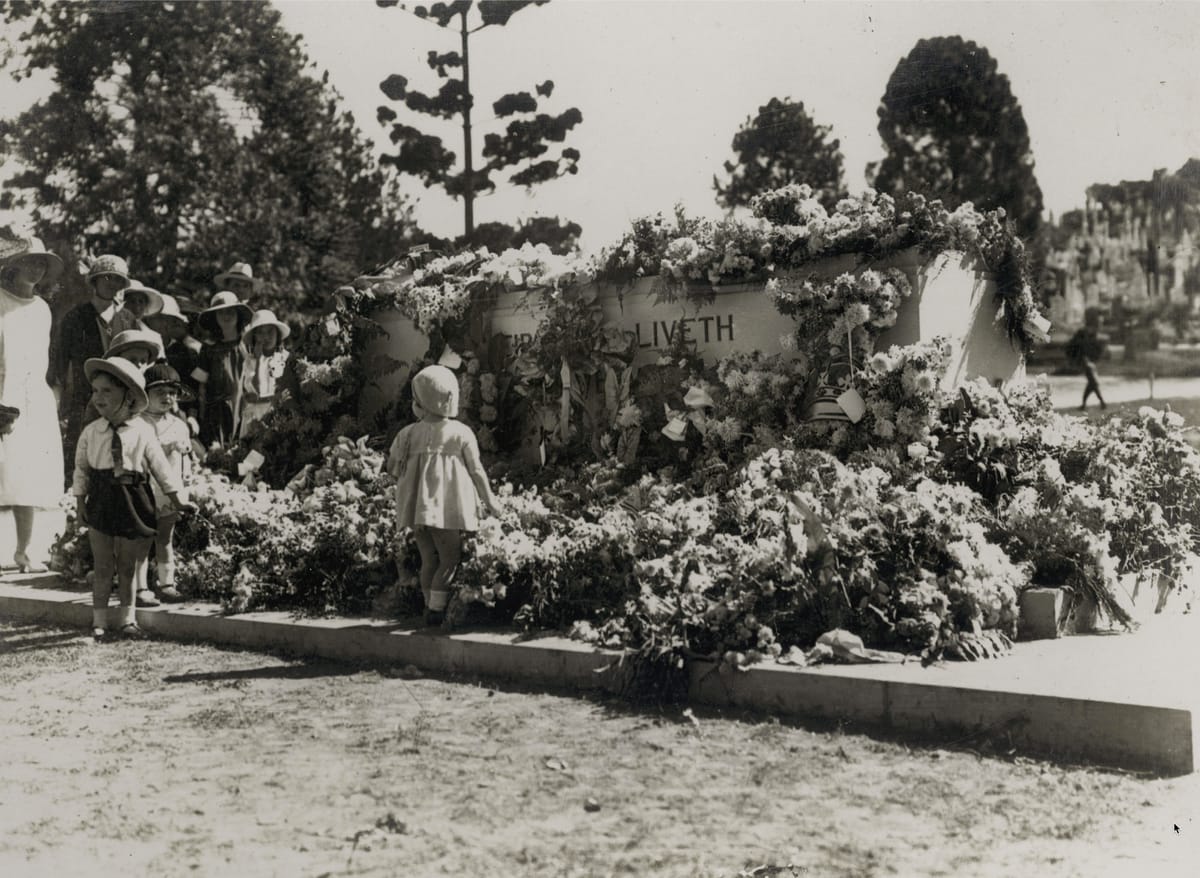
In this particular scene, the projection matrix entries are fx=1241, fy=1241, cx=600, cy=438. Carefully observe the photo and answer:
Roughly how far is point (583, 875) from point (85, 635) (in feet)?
17.8

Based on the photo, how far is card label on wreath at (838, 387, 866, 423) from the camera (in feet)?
27.6

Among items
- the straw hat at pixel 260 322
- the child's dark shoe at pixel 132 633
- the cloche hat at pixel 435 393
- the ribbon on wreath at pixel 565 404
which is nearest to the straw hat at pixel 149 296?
the straw hat at pixel 260 322

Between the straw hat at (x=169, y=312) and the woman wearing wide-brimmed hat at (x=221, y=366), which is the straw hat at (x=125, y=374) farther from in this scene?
the woman wearing wide-brimmed hat at (x=221, y=366)

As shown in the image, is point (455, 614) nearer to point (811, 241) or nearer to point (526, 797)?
point (526, 797)

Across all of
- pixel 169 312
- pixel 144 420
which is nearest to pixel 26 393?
pixel 169 312

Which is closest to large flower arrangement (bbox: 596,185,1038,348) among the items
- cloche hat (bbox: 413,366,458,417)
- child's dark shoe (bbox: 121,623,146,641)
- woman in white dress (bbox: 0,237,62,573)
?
cloche hat (bbox: 413,366,458,417)

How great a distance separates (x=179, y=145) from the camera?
2477cm

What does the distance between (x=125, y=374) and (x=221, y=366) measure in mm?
3685

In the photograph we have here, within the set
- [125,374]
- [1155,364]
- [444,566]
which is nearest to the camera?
[1155,364]

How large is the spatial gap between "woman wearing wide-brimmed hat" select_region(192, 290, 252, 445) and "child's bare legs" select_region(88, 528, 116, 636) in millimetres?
3663

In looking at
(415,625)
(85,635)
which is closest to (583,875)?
(415,625)

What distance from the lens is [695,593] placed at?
20.1 ft

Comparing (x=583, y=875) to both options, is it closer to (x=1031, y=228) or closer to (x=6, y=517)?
(x=6, y=517)

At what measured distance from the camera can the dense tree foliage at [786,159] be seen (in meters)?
29.1
